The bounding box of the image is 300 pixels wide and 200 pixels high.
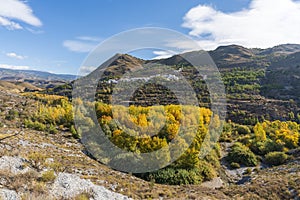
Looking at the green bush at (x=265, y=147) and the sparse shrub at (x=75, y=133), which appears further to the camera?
the green bush at (x=265, y=147)

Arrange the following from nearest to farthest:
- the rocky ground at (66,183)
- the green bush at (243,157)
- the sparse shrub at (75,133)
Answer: the rocky ground at (66,183), the sparse shrub at (75,133), the green bush at (243,157)

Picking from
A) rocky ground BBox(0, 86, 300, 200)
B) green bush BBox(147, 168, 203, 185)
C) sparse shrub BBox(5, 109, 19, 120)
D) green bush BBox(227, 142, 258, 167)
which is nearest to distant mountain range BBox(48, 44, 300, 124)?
sparse shrub BBox(5, 109, 19, 120)

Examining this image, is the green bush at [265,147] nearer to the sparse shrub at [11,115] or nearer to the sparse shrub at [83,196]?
the sparse shrub at [83,196]

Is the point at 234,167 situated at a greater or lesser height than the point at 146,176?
lesser

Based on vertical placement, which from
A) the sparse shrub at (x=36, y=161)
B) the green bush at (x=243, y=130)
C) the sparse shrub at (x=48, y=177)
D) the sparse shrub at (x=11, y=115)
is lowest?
the green bush at (x=243, y=130)

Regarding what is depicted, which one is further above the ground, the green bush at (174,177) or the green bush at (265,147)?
the green bush at (174,177)

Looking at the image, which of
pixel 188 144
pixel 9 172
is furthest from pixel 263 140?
pixel 9 172

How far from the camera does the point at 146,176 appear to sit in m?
16.8

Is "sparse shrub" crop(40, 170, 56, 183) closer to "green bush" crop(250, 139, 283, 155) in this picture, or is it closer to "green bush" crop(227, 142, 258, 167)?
"green bush" crop(227, 142, 258, 167)

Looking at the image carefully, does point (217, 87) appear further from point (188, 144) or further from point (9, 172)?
point (9, 172)

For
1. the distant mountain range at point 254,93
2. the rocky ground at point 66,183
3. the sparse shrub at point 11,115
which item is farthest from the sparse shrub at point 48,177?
the distant mountain range at point 254,93

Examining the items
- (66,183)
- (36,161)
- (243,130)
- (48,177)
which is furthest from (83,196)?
(243,130)

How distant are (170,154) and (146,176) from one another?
410 cm

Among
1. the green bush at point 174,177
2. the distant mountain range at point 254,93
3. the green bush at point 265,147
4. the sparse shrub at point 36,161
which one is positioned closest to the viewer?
the sparse shrub at point 36,161
